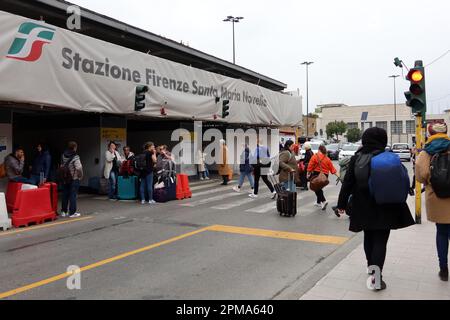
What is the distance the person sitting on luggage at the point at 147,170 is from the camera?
11.6m

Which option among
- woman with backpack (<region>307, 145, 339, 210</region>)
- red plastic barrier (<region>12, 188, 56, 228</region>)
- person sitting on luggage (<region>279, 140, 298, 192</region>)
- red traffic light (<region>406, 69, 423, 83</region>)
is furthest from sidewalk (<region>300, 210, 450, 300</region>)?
red plastic barrier (<region>12, 188, 56, 228</region>)

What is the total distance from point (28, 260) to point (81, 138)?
944cm

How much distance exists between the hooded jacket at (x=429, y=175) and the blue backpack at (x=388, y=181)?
2.17 ft

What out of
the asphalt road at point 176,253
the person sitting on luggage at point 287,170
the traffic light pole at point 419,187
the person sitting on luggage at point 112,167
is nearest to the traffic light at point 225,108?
the person sitting on luggage at point 112,167

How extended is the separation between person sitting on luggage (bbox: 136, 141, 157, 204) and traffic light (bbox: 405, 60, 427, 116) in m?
6.85

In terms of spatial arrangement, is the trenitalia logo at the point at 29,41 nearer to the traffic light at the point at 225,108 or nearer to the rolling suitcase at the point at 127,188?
the rolling suitcase at the point at 127,188

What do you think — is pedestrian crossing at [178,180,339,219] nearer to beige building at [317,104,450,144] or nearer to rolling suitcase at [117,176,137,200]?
rolling suitcase at [117,176,137,200]

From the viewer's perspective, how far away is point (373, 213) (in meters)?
4.36

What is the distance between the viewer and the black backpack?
4.55m

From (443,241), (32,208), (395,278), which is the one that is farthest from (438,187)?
(32,208)

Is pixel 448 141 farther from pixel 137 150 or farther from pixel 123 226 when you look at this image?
pixel 137 150

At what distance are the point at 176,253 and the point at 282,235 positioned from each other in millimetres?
2236

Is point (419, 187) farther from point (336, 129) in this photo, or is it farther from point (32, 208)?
point (336, 129)
